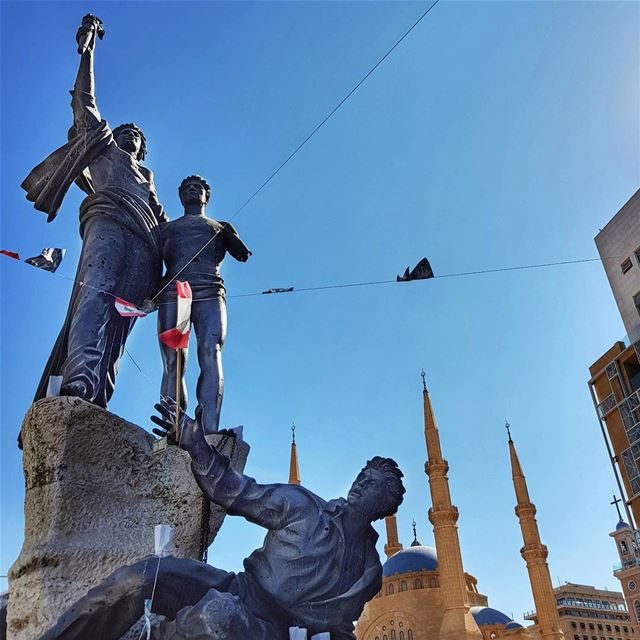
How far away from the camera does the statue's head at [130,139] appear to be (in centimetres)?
434

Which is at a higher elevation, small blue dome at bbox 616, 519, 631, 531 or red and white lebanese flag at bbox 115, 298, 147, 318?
small blue dome at bbox 616, 519, 631, 531

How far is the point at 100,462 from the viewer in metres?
2.94

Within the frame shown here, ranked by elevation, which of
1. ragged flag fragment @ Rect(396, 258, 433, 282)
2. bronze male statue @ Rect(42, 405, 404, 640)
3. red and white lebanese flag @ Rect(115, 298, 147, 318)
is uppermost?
ragged flag fragment @ Rect(396, 258, 433, 282)

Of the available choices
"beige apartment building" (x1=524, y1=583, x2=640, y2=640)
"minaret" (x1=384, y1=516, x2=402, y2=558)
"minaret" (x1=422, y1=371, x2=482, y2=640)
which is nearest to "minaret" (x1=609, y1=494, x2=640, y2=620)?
"minaret" (x1=422, y1=371, x2=482, y2=640)

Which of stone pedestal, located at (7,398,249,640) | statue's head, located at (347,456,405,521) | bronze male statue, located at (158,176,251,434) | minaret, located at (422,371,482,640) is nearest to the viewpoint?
stone pedestal, located at (7,398,249,640)

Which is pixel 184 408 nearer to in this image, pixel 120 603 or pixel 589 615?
pixel 120 603

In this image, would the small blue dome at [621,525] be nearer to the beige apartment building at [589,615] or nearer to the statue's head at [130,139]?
the beige apartment building at [589,615]

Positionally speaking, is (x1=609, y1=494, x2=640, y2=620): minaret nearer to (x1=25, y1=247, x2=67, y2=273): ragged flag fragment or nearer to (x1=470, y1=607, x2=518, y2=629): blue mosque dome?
(x1=470, y1=607, x2=518, y2=629): blue mosque dome

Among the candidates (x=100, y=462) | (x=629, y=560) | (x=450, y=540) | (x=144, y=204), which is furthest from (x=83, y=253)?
(x=629, y=560)

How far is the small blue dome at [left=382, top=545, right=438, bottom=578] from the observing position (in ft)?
133

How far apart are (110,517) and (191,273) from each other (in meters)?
1.64

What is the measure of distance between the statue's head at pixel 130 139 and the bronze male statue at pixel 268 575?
2.26 metres

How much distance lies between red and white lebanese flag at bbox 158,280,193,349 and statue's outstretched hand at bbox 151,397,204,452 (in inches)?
11.5

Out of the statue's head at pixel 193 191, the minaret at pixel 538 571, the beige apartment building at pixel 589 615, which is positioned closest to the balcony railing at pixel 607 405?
the minaret at pixel 538 571
